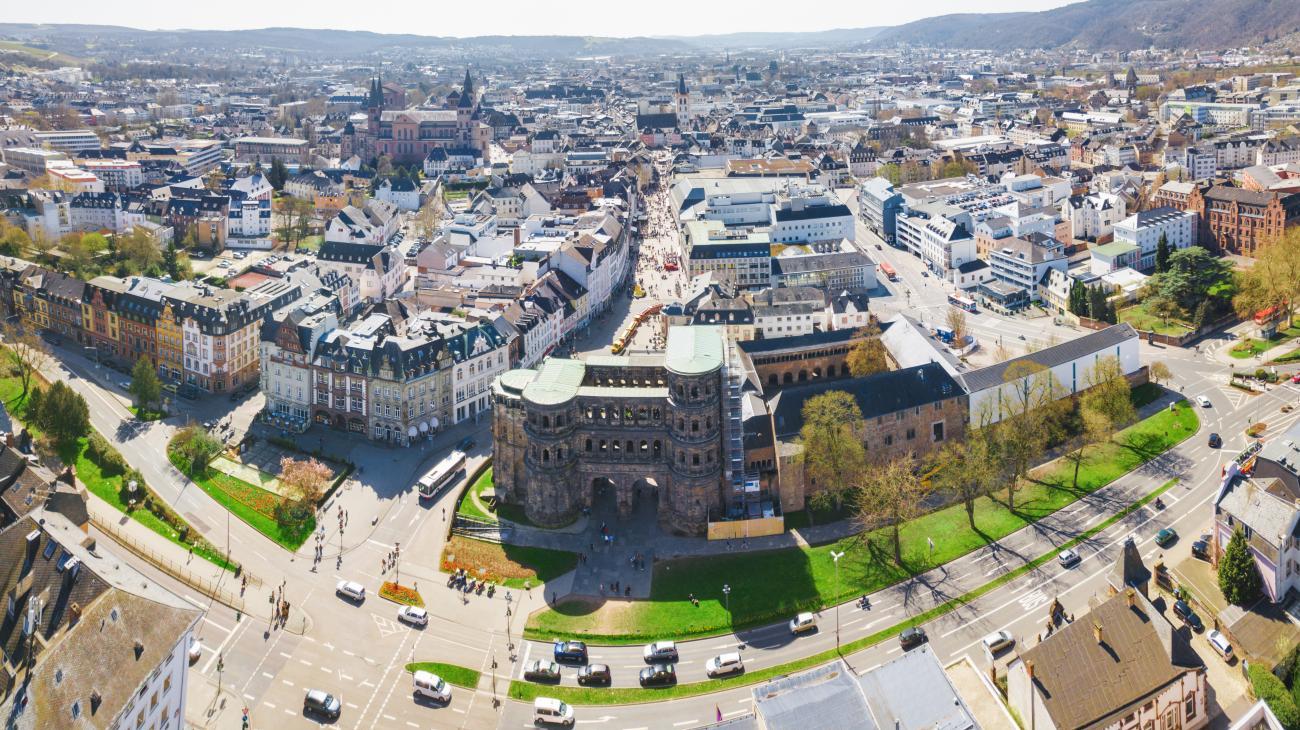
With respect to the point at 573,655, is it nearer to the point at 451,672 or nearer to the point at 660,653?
the point at 660,653

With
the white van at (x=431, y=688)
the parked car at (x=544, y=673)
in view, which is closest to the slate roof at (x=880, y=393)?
the parked car at (x=544, y=673)

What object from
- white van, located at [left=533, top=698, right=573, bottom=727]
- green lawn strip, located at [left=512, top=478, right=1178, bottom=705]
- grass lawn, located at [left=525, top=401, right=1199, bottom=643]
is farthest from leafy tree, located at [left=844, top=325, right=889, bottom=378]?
white van, located at [left=533, top=698, right=573, bottom=727]

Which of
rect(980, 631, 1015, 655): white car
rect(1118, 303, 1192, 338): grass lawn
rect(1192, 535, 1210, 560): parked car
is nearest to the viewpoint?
rect(980, 631, 1015, 655): white car

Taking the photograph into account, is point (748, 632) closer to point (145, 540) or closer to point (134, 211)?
point (145, 540)

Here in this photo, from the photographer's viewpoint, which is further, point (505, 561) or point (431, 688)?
point (505, 561)

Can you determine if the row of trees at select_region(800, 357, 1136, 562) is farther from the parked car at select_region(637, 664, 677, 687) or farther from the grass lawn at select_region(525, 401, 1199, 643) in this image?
the parked car at select_region(637, 664, 677, 687)

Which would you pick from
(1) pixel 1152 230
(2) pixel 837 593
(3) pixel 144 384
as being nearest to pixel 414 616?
(2) pixel 837 593

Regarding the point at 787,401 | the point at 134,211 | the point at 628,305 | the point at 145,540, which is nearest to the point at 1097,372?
the point at 787,401
